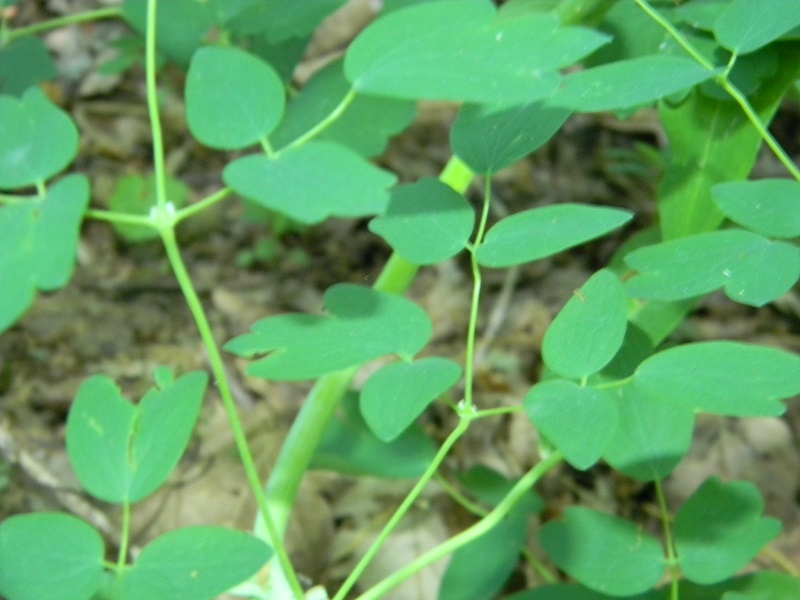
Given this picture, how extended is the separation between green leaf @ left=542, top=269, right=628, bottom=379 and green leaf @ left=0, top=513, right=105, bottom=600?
1.33 feet

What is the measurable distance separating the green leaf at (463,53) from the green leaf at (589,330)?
7.3 inches

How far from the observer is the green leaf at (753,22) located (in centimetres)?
84

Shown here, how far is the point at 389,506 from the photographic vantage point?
1.46 m

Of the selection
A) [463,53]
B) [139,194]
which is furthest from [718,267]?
[139,194]

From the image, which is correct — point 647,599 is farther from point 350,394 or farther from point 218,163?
point 218,163

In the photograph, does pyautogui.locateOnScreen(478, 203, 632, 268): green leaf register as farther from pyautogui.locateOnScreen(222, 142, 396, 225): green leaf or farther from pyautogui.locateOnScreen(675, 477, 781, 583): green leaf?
pyautogui.locateOnScreen(675, 477, 781, 583): green leaf

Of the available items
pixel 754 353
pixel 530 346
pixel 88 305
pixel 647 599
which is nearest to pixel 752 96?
pixel 754 353

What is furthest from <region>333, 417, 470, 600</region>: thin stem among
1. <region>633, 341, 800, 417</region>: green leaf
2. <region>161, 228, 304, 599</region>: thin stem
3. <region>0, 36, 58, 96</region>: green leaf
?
<region>0, 36, 58, 96</region>: green leaf

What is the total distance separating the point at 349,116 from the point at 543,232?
55 centimetres

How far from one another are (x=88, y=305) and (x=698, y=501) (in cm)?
119

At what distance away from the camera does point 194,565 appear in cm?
72

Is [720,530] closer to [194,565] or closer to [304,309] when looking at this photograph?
[194,565]

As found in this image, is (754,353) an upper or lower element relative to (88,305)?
upper

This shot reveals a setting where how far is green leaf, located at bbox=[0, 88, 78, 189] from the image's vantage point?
27.0 inches
